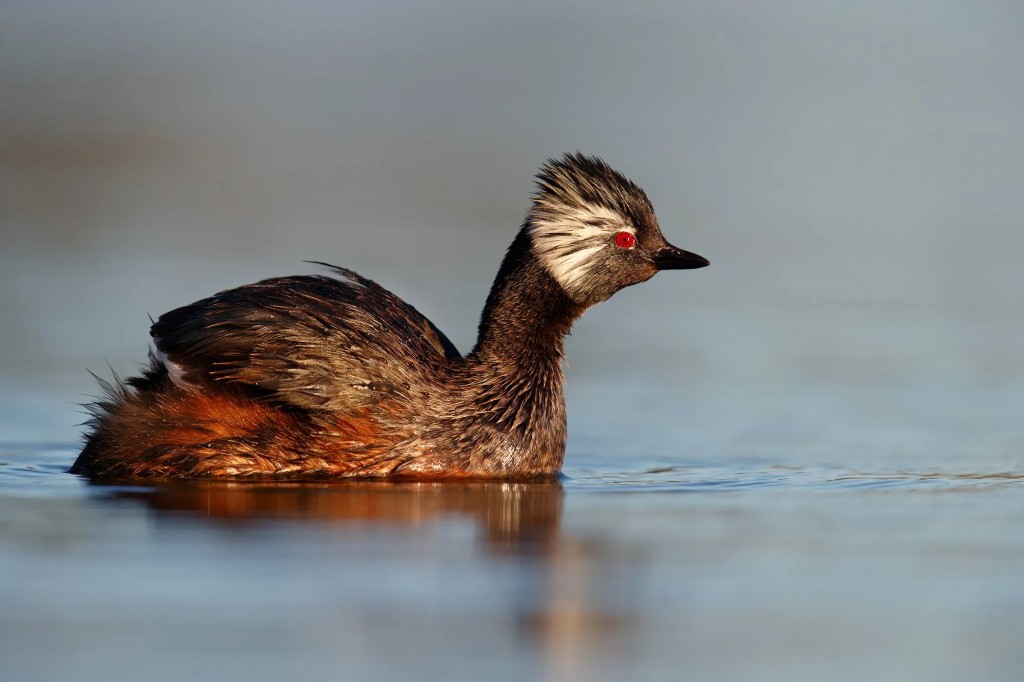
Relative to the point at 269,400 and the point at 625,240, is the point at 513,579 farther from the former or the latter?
the point at 625,240

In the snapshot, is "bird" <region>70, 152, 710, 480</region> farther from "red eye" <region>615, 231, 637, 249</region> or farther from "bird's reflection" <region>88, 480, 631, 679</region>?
"bird's reflection" <region>88, 480, 631, 679</region>

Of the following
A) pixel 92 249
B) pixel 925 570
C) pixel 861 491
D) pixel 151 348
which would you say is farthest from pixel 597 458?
pixel 92 249

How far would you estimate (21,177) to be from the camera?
1861 centimetres

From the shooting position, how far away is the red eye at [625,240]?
10320 millimetres

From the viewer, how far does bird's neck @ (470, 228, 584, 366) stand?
401 inches

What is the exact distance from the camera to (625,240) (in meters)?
10.3

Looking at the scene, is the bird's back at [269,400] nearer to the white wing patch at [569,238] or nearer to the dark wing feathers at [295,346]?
the dark wing feathers at [295,346]

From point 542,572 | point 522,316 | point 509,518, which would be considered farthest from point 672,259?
point 542,572

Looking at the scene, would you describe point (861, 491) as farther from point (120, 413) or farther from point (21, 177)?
point (21, 177)

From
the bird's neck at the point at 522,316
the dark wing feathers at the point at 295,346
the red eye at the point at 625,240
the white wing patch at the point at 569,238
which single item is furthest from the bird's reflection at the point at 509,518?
the red eye at the point at 625,240


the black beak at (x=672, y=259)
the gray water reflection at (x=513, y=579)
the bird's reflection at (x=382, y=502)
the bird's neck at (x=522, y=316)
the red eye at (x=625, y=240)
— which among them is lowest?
the gray water reflection at (x=513, y=579)

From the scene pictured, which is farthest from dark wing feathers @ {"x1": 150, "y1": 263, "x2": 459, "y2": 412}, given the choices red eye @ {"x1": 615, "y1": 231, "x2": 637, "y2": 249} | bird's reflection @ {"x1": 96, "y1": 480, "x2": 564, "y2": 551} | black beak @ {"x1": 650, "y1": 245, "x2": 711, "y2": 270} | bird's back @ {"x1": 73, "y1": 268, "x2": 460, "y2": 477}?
black beak @ {"x1": 650, "y1": 245, "x2": 711, "y2": 270}

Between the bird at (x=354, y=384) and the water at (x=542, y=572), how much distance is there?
289 millimetres

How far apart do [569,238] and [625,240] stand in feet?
1.34
